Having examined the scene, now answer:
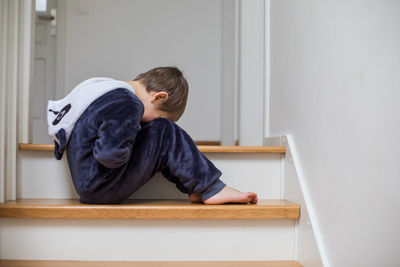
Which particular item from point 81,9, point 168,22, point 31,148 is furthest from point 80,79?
point 31,148

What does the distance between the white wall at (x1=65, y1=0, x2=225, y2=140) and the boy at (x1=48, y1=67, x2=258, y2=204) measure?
1931 mm

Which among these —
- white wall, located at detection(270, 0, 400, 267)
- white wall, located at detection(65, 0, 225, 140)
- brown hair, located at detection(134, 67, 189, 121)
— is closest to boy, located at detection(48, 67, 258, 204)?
brown hair, located at detection(134, 67, 189, 121)

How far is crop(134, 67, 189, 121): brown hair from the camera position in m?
1.16

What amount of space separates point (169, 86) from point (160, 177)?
0.29 meters

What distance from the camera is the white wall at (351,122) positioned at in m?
0.65

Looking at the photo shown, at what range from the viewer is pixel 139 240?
3.31 feet

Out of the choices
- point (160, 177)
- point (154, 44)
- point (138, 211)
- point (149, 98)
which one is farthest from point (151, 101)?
point (154, 44)

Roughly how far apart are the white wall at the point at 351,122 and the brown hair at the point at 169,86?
0.38m

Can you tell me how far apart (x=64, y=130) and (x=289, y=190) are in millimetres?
698

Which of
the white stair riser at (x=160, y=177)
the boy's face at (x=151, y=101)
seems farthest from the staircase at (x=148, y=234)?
the boy's face at (x=151, y=101)

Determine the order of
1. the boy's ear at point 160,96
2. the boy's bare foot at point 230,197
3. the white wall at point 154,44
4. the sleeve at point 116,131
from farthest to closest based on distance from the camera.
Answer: the white wall at point 154,44 < the boy's ear at point 160,96 < the boy's bare foot at point 230,197 < the sleeve at point 116,131

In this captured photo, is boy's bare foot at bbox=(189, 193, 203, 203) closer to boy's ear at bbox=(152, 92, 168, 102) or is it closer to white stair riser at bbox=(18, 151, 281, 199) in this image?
white stair riser at bbox=(18, 151, 281, 199)

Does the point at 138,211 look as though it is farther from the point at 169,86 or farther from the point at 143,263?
the point at 169,86

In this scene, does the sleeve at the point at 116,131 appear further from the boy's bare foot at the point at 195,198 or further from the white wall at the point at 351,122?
the white wall at the point at 351,122
